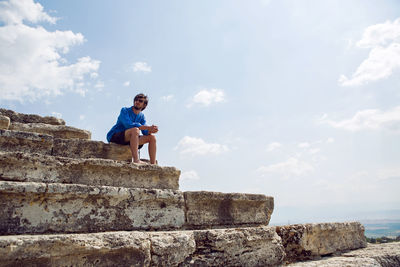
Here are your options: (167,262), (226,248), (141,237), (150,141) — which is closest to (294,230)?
(226,248)

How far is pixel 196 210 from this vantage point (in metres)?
3.43

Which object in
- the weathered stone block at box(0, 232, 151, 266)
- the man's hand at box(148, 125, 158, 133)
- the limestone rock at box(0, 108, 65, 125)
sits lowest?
the weathered stone block at box(0, 232, 151, 266)

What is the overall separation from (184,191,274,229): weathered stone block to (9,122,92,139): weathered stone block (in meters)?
3.07

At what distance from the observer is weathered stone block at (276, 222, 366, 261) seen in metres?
3.63

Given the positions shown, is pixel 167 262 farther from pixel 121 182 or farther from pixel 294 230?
pixel 294 230

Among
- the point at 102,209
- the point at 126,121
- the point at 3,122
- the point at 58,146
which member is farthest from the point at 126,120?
the point at 102,209

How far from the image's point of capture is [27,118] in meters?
5.27

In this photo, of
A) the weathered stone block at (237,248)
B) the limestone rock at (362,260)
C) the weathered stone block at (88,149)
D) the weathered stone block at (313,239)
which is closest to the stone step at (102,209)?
the weathered stone block at (237,248)

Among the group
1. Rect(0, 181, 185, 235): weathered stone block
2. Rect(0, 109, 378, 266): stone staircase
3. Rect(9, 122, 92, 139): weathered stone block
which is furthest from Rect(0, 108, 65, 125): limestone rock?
Rect(0, 181, 185, 235): weathered stone block

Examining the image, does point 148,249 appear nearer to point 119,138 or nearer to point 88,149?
point 88,149

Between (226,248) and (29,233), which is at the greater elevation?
(29,233)

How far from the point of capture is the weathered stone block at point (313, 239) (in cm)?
363

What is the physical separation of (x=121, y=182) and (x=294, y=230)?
2.32 m

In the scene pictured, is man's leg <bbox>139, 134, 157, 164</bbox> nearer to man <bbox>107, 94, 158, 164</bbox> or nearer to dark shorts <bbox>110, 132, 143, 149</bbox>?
man <bbox>107, 94, 158, 164</bbox>
